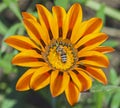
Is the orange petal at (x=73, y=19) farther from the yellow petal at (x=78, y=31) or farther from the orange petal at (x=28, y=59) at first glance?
the orange petal at (x=28, y=59)

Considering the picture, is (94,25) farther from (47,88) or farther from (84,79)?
(47,88)

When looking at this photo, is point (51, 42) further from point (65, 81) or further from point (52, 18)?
point (65, 81)

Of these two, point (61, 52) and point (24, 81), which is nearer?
point (24, 81)

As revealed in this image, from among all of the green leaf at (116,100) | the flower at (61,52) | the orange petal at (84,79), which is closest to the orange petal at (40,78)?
the flower at (61,52)

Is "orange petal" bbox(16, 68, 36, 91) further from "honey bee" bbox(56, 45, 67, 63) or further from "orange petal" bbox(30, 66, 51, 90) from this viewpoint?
"honey bee" bbox(56, 45, 67, 63)

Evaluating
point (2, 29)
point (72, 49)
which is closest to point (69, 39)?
point (72, 49)

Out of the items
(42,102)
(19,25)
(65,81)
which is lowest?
(42,102)

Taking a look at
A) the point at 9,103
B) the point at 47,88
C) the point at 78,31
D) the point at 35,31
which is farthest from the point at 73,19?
the point at 9,103
